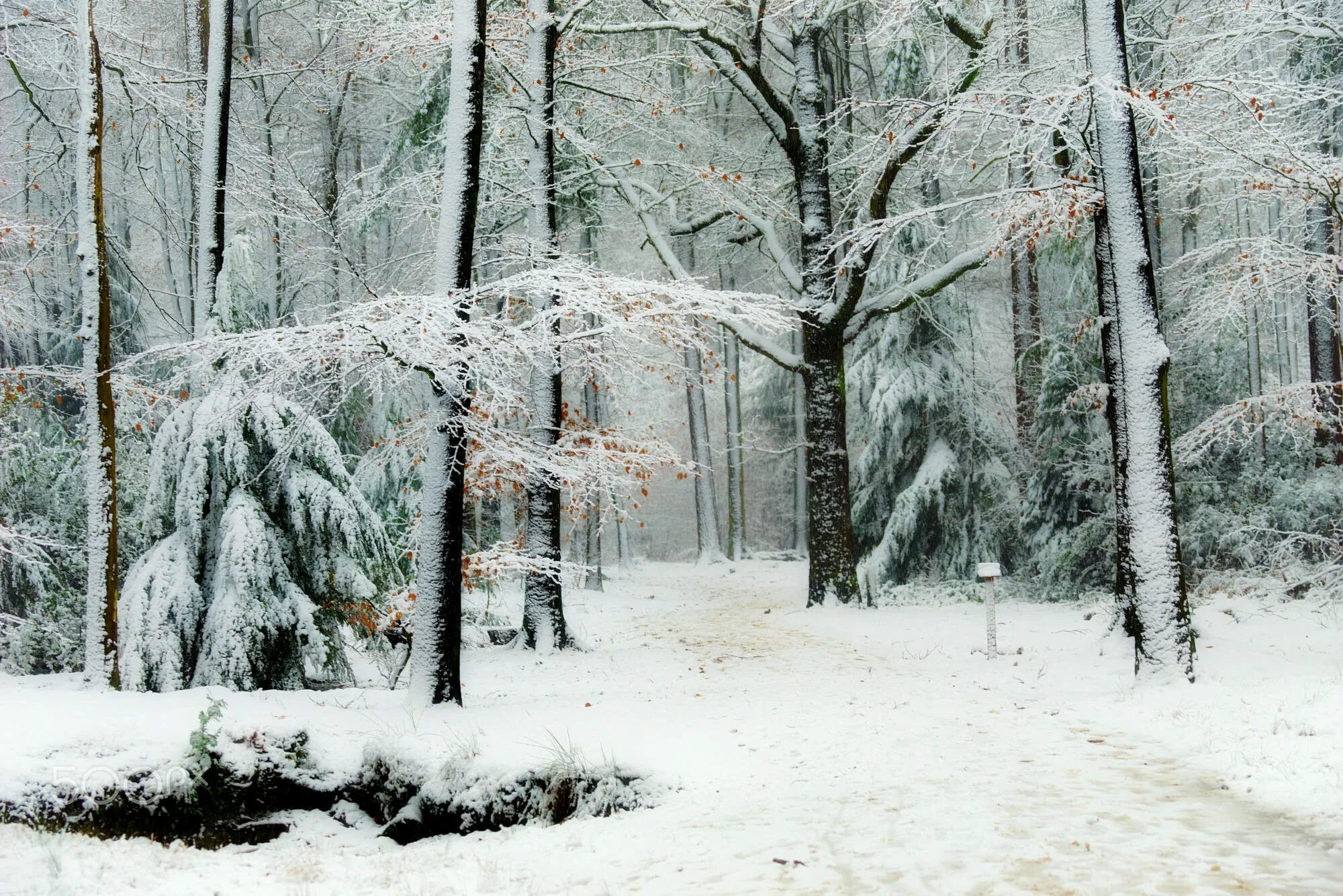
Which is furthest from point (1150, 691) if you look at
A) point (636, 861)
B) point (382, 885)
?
point (382, 885)

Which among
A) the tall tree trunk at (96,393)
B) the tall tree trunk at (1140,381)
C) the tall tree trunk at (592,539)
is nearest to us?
the tall tree trunk at (1140,381)

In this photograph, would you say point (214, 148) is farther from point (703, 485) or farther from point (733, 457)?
point (733, 457)

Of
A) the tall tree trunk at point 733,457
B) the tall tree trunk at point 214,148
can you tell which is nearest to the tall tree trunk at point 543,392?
the tall tree trunk at point 214,148

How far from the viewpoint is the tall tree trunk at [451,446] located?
7.19m

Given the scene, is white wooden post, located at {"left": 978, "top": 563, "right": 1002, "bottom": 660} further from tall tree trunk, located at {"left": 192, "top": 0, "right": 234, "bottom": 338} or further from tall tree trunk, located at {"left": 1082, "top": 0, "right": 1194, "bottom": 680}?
tall tree trunk, located at {"left": 192, "top": 0, "right": 234, "bottom": 338}

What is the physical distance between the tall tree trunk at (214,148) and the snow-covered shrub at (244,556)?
186cm

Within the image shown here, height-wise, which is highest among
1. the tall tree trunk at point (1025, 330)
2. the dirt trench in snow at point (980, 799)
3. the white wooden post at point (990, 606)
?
the tall tree trunk at point (1025, 330)

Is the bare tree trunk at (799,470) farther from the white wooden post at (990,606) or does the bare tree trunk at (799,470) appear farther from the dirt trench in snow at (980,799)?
the dirt trench in snow at (980,799)

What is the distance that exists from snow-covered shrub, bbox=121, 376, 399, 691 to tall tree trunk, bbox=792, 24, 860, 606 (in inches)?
267

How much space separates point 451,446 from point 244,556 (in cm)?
234

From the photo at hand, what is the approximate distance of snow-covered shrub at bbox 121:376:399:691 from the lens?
26.5 ft

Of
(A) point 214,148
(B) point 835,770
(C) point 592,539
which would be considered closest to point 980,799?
(B) point 835,770

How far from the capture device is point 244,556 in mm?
8156

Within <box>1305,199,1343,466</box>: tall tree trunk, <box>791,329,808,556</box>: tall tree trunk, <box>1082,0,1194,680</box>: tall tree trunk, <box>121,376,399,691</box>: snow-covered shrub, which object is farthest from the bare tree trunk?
<box>121,376,399,691</box>: snow-covered shrub
